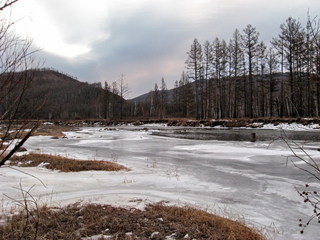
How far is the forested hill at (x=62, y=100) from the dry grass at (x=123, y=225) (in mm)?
1678

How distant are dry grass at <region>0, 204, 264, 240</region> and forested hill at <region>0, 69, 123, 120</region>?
168cm

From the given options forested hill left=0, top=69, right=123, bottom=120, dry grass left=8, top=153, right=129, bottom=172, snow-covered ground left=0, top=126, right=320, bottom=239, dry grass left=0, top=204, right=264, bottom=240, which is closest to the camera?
forested hill left=0, top=69, right=123, bottom=120

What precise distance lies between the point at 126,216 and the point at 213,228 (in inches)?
56.6

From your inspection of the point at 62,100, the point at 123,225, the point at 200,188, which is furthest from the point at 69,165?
the point at 62,100

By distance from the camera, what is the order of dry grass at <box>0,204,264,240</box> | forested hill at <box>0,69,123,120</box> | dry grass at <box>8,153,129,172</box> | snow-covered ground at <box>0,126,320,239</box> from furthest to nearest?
A: dry grass at <box>8,153,129,172</box>, snow-covered ground at <box>0,126,320,239</box>, dry grass at <box>0,204,264,240</box>, forested hill at <box>0,69,123,120</box>

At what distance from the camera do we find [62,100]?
155 metres

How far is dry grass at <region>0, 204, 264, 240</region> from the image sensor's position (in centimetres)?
395

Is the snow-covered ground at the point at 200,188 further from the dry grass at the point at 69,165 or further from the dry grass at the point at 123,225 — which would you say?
the dry grass at the point at 123,225

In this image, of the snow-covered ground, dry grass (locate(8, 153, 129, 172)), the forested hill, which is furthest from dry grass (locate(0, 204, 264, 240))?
dry grass (locate(8, 153, 129, 172))

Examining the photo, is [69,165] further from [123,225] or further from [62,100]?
[62,100]

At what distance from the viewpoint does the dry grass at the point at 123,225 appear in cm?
395

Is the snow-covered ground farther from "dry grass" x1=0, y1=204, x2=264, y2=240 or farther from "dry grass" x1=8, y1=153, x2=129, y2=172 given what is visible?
"dry grass" x1=0, y1=204, x2=264, y2=240

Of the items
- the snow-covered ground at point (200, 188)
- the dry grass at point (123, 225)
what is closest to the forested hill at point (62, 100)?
the dry grass at point (123, 225)

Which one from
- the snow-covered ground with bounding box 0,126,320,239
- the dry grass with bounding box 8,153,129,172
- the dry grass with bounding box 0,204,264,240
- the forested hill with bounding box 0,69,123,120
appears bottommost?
the snow-covered ground with bounding box 0,126,320,239
